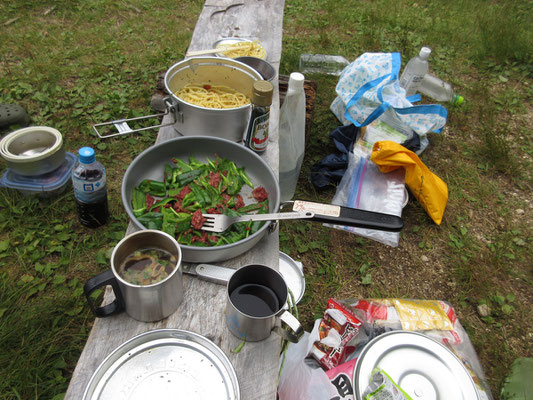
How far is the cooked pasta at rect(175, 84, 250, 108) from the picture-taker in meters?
2.18

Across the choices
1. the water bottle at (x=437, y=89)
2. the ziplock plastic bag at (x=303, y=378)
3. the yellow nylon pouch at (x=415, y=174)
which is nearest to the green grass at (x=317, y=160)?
the yellow nylon pouch at (x=415, y=174)

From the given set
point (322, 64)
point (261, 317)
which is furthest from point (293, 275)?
point (322, 64)

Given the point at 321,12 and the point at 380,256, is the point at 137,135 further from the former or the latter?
the point at 321,12

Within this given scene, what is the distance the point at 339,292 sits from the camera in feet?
8.96

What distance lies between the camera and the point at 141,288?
117 cm

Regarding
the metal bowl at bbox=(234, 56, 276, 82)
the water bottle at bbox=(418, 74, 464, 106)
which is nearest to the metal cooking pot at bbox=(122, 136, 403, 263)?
the metal bowl at bbox=(234, 56, 276, 82)

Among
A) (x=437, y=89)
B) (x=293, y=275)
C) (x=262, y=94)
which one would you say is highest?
(x=262, y=94)

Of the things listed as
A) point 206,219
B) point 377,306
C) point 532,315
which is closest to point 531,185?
point 532,315

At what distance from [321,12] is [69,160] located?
485cm

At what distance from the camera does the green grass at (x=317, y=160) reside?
2430 mm

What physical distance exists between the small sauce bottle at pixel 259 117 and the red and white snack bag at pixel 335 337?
936mm

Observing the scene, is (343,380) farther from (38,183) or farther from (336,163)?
(38,183)

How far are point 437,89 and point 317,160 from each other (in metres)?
2.27

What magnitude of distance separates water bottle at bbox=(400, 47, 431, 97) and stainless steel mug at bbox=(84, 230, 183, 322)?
348cm
